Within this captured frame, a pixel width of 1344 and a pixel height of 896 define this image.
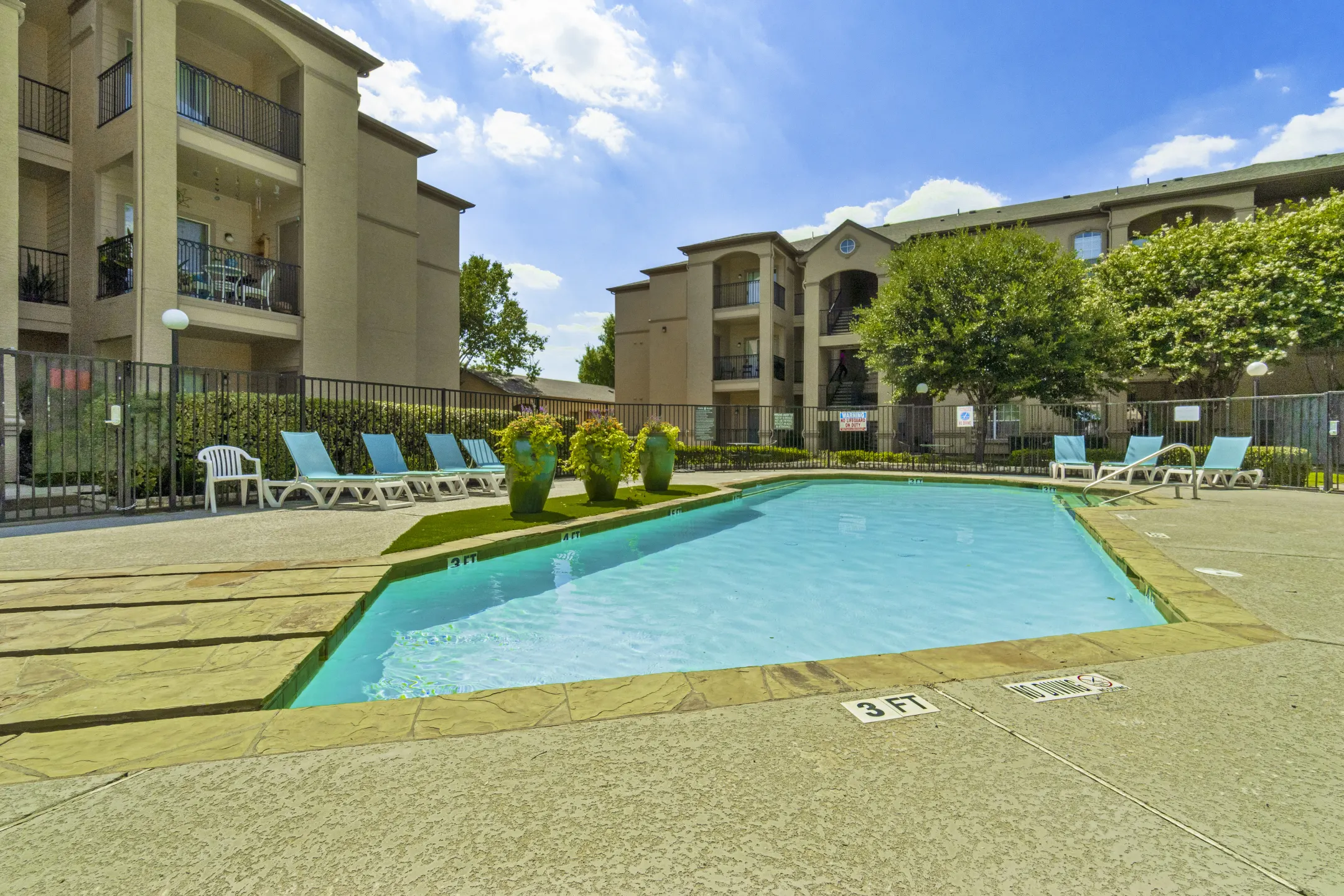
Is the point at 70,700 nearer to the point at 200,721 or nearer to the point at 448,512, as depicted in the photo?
the point at 200,721

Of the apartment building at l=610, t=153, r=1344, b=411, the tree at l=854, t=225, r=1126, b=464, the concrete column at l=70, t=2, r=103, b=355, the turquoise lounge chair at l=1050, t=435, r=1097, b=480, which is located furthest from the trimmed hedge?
the concrete column at l=70, t=2, r=103, b=355

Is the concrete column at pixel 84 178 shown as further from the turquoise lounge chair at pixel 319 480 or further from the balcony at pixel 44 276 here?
the turquoise lounge chair at pixel 319 480

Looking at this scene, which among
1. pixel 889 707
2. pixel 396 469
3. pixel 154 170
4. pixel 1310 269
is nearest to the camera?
pixel 889 707

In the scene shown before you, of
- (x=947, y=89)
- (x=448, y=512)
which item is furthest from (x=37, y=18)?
(x=947, y=89)

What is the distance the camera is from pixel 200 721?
87.1 inches

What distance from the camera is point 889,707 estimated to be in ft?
7.48

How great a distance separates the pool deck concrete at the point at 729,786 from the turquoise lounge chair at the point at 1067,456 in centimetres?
1427

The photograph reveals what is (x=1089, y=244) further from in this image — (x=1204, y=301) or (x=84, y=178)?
(x=84, y=178)

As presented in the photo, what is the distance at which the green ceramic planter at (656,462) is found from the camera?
10.8 metres

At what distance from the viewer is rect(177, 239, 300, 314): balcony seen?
13.7m

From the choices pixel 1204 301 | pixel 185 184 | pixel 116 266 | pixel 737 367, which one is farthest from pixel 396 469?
pixel 1204 301

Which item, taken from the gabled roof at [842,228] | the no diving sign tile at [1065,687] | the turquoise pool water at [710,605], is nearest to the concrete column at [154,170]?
the turquoise pool water at [710,605]

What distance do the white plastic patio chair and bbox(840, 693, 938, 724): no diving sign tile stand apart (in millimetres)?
8751

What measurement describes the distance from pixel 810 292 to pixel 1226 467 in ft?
54.3
